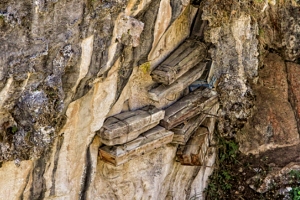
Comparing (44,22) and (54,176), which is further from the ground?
(44,22)

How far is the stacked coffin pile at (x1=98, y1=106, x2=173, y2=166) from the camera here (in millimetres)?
4973

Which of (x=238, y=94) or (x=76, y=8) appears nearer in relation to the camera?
(x=76, y=8)

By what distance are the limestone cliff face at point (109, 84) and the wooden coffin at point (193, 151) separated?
155mm

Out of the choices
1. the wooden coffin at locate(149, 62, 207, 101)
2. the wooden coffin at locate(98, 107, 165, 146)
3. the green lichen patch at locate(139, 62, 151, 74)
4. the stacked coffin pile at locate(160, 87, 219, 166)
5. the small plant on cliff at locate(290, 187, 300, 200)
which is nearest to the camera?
the wooden coffin at locate(98, 107, 165, 146)

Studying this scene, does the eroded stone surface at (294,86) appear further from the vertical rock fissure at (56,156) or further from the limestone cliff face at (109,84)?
the vertical rock fissure at (56,156)

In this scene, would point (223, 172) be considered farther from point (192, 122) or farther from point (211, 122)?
point (192, 122)

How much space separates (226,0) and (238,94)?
152 centimetres

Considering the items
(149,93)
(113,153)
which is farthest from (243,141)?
(113,153)

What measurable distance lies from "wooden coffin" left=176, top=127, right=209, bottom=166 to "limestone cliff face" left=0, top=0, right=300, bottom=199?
0.51 ft

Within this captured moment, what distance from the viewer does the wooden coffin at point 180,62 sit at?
5.26 m

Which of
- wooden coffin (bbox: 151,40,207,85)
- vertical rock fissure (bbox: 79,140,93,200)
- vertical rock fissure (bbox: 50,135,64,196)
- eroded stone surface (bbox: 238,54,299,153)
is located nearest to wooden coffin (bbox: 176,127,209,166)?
eroded stone surface (bbox: 238,54,299,153)

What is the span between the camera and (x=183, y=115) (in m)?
5.70

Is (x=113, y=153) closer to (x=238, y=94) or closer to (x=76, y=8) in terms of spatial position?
(x=76, y=8)

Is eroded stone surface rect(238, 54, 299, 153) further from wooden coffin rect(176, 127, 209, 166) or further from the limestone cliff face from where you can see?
wooden coffin rect(176, 127, 209, 166)
